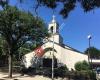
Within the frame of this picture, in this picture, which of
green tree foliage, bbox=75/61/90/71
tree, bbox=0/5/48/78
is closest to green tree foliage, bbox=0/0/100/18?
tree, bbox=0/5/48/78

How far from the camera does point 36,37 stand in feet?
165

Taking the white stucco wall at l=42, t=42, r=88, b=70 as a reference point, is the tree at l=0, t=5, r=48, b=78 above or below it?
above

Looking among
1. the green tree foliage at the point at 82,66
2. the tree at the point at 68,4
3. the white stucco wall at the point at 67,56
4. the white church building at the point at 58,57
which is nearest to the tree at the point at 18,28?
the white church building at the point at 58,57

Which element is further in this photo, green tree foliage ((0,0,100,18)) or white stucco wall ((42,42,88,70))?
white stucco wall ((42,42,88,70))

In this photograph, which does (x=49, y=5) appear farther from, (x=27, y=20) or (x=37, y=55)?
(x=37, y=55)

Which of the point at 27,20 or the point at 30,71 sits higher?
the point at 27,20

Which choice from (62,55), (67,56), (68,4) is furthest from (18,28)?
(68,4)

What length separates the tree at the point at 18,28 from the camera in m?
48.0

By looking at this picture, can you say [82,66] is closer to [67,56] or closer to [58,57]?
[67,56]

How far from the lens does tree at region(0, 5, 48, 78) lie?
48.0 m

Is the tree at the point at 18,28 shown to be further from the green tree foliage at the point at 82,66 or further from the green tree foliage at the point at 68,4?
the green tree foliage at the point at 68,4

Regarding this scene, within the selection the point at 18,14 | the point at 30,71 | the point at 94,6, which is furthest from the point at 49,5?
the point at 30,71

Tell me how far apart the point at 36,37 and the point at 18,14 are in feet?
15.3

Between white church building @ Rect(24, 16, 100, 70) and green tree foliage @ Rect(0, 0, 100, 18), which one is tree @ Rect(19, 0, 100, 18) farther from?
white church building @ Rect(24, 16, 100, 70)
